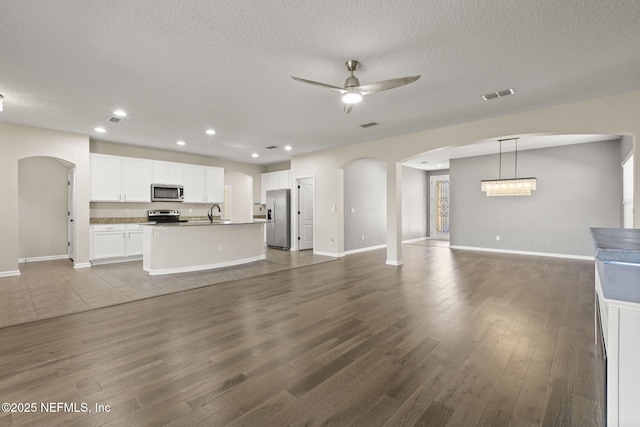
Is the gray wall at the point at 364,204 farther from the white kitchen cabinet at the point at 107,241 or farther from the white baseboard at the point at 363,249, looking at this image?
the white kitchen cabinet at the point at 107,241

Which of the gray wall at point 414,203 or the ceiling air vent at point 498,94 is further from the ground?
the ceiling air vent at point 498,94

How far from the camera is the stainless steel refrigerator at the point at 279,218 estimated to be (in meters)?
8.59

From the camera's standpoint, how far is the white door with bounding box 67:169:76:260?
237 inches

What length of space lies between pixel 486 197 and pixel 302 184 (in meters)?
5.25

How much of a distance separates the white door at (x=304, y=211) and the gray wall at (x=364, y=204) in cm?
114

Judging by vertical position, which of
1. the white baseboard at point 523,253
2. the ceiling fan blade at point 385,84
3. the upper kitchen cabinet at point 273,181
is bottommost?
the white baseboard at point 523,253

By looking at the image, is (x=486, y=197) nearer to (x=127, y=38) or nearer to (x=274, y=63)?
(x=274, y=63)

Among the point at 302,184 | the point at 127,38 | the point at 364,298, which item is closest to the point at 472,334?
the point at 364,298

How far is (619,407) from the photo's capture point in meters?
1.26

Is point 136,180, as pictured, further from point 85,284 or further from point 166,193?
point 85,284

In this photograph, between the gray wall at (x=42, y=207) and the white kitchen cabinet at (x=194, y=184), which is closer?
the gray wall at (x=42, y=207)

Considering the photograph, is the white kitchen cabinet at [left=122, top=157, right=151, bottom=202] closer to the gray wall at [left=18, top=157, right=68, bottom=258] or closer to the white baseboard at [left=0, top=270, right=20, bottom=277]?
the gray wall at [left=18, top=157, right=68, bottom=258]

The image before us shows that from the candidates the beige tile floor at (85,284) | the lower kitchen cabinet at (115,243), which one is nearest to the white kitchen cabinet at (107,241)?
the lower kitchen cabinet at (115,243)

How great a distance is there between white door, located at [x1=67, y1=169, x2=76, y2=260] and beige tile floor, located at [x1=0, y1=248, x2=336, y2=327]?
14.4 inches
